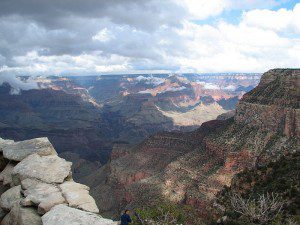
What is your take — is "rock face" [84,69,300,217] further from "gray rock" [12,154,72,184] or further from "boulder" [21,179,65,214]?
"boulder" [21,179,65,214]

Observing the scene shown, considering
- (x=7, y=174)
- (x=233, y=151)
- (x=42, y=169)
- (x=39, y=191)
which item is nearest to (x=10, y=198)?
(x=39, y=191)

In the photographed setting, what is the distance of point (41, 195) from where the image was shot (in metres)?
14.2

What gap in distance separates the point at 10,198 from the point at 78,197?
2.73m

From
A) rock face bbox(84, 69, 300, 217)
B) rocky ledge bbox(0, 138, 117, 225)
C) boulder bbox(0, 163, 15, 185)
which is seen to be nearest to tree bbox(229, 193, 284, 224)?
rocky ledge bbox(0, 138, 117, 225)

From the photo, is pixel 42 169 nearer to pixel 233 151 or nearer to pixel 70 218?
pixel 70 218

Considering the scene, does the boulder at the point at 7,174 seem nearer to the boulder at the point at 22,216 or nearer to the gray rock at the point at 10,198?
the gray rock at the point at 10,198

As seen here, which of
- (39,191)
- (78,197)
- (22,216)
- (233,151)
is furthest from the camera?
(233,151)

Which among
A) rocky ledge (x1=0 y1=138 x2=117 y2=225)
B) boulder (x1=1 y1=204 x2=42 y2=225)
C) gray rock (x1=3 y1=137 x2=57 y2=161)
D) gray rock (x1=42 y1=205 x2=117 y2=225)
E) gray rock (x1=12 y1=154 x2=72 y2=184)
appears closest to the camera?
gray rock (x1=42 y1=205 x2=117 y2=225)

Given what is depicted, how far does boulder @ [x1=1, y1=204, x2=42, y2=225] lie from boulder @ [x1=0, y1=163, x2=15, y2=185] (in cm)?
296

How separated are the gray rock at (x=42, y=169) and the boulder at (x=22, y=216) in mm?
2174

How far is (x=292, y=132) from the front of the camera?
70.5 meters

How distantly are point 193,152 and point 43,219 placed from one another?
3001 inches

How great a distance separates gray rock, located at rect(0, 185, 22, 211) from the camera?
1459cm

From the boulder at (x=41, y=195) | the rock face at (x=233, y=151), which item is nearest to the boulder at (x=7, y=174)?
the boulder at (x=41, y=195)
